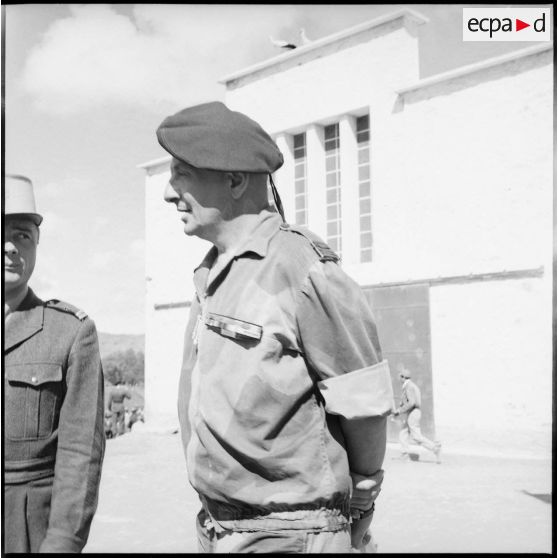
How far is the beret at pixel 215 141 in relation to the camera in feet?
5.75

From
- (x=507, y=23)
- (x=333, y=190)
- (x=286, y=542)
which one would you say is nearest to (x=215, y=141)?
(x=286, y=542)

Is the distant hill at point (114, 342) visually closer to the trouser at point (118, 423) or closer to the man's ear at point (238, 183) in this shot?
the man's ear at point (238, 183)

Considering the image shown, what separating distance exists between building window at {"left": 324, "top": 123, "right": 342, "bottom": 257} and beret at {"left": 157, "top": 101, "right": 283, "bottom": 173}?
24.1ft

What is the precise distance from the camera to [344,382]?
5.28ft

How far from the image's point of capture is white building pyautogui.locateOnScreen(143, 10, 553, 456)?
320 inches

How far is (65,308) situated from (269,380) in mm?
781

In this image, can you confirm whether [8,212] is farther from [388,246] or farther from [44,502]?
[388,246]

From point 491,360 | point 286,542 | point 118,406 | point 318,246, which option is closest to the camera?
point 286,542

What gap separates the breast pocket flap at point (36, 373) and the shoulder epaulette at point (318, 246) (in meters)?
0.74

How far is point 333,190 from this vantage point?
9.37 meters

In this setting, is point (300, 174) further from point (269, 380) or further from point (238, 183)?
point (269, 380)

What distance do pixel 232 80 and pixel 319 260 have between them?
8.48 ft

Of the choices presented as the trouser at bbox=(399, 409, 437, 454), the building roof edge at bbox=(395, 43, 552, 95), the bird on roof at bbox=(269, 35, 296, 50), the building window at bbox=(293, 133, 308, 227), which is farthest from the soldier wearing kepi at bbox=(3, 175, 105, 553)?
the building roof edge at bbox=(395, 43, 552, 95)

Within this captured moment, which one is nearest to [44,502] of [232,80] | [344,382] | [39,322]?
[39,322]
